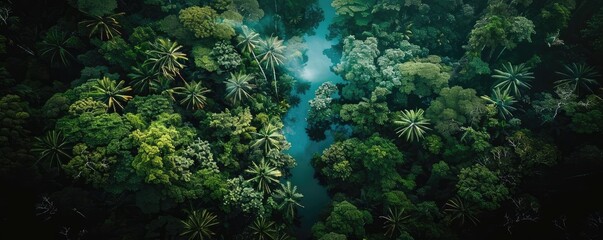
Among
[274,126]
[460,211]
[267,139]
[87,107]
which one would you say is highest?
[274,126]

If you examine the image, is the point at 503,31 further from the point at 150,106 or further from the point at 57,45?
the point at 57,45

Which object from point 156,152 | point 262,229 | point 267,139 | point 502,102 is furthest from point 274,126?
point 502,102

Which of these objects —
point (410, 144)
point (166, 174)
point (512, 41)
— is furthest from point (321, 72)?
point (166, 174)

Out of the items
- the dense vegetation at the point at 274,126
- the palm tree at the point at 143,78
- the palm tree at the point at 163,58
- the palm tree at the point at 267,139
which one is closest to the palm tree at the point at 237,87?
the dense vegetation at the point at 274,126

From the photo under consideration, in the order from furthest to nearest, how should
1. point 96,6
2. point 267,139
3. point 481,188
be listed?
point 267,139 → point 96,6 → point 481,188

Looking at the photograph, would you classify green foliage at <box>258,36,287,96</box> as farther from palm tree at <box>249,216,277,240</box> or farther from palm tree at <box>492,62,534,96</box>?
palm tree at <box>492,62,534,96</box>

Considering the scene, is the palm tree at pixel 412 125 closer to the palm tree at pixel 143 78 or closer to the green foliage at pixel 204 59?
the green foliage at pixel 204 59

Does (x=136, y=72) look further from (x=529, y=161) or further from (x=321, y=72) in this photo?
(x=529, y=161)
